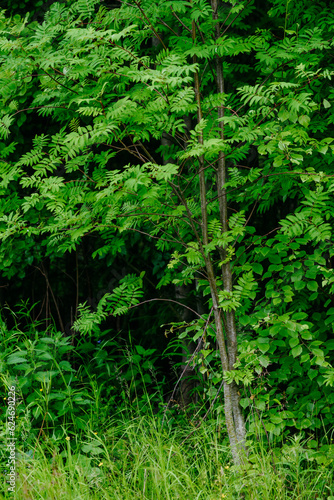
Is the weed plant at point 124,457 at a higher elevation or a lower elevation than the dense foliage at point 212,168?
lower

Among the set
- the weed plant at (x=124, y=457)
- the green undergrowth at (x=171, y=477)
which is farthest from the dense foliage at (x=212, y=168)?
the green undergrowth at (x=171, y=477)

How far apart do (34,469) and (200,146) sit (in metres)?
1.94

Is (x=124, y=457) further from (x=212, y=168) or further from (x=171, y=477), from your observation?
(x=212, y=168)

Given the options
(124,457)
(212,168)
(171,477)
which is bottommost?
(124,457)

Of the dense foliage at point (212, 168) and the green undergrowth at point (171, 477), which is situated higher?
the dense foliage at point (212, 168)

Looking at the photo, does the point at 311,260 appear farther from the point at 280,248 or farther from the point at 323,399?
the point at 323,399

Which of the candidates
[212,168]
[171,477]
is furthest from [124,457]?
[212,168]

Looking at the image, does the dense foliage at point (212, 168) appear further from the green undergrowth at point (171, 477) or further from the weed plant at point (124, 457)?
the green undergrowth at point (171, 477)

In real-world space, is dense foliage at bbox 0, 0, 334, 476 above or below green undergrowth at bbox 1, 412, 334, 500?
above

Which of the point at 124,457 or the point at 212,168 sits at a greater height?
the point at 212,168

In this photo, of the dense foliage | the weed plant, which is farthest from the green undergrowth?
the dense foliage

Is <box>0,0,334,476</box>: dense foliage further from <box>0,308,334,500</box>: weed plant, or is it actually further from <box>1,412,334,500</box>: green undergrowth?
<box>1,412,334,500</box>: green undergrowth

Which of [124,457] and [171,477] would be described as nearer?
[171,477]

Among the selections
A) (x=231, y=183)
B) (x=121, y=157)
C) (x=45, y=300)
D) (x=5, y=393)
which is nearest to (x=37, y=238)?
(x=45, y=300)
